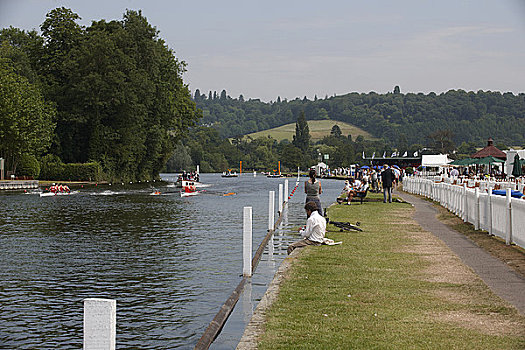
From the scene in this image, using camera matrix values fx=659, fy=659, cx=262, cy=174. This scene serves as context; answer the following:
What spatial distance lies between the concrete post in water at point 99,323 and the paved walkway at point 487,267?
636cm

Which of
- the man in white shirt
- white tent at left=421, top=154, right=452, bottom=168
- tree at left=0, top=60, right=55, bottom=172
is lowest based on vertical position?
the man in white shirt

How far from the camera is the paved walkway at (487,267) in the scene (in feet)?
35.5

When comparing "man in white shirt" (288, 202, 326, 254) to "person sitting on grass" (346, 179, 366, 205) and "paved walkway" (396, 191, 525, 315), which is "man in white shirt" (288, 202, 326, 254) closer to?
"paved walkway" (396, 191, 525, 315)

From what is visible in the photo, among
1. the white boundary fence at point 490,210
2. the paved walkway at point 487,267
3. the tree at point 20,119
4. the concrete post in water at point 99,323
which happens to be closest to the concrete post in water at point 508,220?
the white boundary fence at point 490,210

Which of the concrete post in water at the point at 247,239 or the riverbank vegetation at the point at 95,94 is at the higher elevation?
the riverbank vegetation at the point at 95,94

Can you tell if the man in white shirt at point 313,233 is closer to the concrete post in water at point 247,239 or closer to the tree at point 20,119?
the concrete post in water at point 247,239

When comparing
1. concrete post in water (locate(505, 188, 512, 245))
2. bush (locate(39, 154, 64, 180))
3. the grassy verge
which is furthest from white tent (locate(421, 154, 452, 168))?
the grassy verge

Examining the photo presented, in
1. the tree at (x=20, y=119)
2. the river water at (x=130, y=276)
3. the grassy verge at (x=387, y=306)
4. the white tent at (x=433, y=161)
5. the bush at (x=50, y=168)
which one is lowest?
the river water at (x=130, y=276)

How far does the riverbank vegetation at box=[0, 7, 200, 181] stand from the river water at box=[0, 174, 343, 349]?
159ft

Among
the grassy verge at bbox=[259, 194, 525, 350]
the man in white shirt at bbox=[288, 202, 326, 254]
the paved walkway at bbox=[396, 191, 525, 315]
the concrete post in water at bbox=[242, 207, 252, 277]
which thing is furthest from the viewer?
the man in white shirt at bbox=[288, 202, 326, 254]

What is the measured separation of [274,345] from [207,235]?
55.4ft

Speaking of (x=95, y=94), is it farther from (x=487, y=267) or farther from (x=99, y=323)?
(x=99, y=323)

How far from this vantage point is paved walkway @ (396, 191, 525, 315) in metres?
10.8

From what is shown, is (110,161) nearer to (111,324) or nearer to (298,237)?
(298,237)
